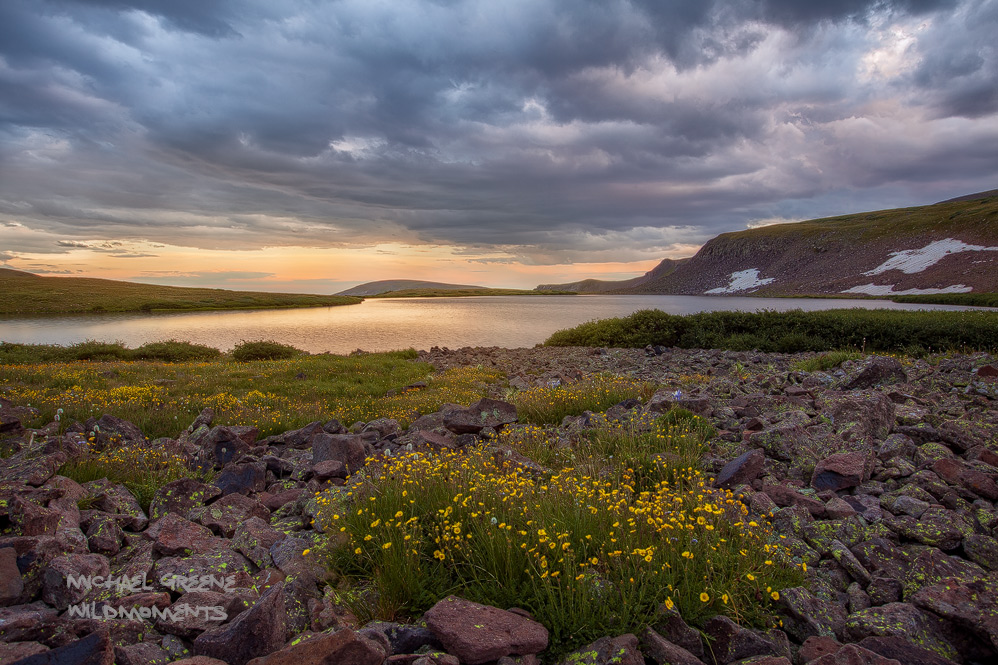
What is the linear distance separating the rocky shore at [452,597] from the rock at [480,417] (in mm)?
613

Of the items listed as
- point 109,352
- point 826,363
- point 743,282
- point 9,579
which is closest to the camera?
point 9,579

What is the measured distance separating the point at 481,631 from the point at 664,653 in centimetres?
124

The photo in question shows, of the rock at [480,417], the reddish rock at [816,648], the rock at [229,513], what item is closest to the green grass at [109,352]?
the rock at [480,417]

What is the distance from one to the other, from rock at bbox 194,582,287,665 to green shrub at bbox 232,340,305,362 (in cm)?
2661

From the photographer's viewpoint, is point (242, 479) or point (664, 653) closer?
point (664, 653)

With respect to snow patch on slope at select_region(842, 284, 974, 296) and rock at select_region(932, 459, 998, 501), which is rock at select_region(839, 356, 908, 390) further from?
snow patch on slope at select_region(842, 284, 974, 296)

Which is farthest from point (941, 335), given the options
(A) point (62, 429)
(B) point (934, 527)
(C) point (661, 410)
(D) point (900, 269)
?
(D) point (900, 269)

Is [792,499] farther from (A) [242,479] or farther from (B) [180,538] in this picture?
(A) [242,479]

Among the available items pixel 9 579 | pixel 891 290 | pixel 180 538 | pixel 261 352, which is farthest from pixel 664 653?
pixel 891 290

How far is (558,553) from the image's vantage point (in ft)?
13.3

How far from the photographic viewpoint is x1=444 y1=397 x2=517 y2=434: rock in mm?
9641

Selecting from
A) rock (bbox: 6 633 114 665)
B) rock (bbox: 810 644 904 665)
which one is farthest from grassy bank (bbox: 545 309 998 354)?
rock (bbox: 6 633 114 665)

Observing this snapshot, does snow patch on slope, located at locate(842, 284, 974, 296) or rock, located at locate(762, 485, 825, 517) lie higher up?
snow patch on slope, located at locate(842, 284, 974, 296)

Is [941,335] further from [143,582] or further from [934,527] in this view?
[143,582]
